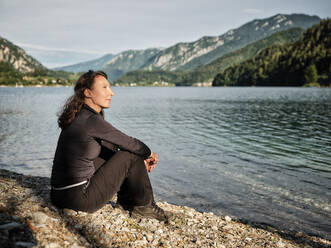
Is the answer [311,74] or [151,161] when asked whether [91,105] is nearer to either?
[151,161]

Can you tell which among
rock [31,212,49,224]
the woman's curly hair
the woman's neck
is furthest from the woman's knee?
rock [31,212,49,224]

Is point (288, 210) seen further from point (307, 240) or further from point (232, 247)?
point (232, 247)

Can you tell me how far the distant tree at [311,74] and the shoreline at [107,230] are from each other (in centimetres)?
19210

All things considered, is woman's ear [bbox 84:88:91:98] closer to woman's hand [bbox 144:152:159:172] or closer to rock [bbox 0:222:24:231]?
woman's hand [bbox 144:152:159:172]

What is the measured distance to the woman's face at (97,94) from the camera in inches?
255

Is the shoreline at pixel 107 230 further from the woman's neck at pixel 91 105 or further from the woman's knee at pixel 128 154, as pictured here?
the woman's neck at pixel 91 105

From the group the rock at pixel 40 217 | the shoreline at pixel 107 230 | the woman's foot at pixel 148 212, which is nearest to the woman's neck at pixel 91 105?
the shoreline at pixel 107 230

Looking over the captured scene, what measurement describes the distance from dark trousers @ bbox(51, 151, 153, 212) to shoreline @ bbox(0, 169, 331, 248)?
14.6 inches

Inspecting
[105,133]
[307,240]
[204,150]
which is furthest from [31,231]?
[204,150]

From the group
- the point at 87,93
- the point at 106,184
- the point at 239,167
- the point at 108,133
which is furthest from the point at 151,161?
the point at 239,167

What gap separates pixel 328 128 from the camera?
32.4 m

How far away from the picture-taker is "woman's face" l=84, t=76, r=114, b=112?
255 inches

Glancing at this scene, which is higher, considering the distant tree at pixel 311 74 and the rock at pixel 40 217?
the distant tree at pixel 311 74

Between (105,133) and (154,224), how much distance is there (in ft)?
9.30
